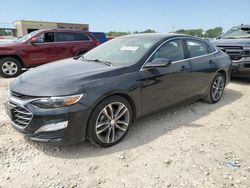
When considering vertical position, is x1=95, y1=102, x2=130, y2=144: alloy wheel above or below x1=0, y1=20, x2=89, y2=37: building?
below

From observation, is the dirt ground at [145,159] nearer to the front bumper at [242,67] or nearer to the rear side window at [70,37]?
the front bumper at [242,67]

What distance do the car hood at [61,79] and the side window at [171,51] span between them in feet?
2.77

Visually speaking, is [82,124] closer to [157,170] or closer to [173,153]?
[157,170]

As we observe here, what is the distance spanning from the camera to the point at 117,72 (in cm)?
337

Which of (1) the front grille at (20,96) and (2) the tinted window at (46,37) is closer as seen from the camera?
(1) the front grille at (20,96)

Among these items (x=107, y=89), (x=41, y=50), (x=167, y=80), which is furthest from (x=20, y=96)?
(x=41, y=50)

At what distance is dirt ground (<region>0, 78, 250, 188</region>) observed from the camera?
270 centimetres

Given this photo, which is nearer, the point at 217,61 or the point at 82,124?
the point at 82,124

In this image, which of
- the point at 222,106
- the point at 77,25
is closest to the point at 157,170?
the point at 222,106

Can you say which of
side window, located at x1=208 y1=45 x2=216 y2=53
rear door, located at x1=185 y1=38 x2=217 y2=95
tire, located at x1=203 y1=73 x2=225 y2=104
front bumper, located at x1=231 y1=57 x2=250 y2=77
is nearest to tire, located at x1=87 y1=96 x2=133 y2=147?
rear door, located at x1=185 y1=38 x2=217 y2=95

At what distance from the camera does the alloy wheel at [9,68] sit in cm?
788

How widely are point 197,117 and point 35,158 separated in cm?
288

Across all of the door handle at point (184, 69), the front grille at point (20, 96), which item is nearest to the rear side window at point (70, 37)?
the door handle at point (184, 69)

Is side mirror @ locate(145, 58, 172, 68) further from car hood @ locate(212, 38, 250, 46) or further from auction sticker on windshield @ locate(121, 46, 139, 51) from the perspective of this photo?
car hood @ locate(212, 38, 250, 46)
